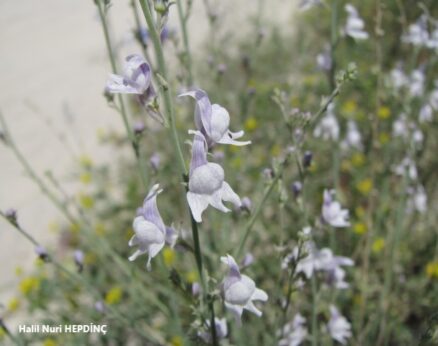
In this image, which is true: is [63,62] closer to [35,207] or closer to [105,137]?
[105,137]

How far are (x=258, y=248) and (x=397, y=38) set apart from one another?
348cm

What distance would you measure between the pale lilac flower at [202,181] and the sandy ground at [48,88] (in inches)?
119

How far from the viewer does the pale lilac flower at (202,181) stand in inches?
46.5

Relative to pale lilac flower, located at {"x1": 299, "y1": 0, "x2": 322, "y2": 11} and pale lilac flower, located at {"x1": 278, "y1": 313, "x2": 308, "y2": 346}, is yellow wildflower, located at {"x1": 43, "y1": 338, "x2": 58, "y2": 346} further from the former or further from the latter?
pale lilac flower, located at {"x1": 299, "y1": 0, "x2": 322, "y2": 11}

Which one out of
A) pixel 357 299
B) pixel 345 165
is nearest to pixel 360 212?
pixel 345 165

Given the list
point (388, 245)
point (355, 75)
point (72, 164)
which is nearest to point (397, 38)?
point (388, 245)

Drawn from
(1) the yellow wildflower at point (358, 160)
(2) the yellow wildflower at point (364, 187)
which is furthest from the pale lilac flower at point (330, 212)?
(1) the yellow wildflower at point (358, 160)

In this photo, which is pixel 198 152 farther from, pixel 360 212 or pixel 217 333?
pixel 360 212

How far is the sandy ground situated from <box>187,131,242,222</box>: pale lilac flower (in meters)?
3.03

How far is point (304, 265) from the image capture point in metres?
1.94

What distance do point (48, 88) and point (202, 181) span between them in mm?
7637

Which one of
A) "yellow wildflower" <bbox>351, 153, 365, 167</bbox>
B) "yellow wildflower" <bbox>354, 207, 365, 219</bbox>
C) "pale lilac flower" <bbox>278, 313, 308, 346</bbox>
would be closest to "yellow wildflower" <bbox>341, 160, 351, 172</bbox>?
"yellow wildflower" <bbox>351, 153, 365, 167</bbox>

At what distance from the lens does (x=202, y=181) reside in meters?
1.18

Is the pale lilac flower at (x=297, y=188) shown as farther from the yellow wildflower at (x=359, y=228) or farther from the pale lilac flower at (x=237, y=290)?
the yellow wildflower at (x=359, y=228)
